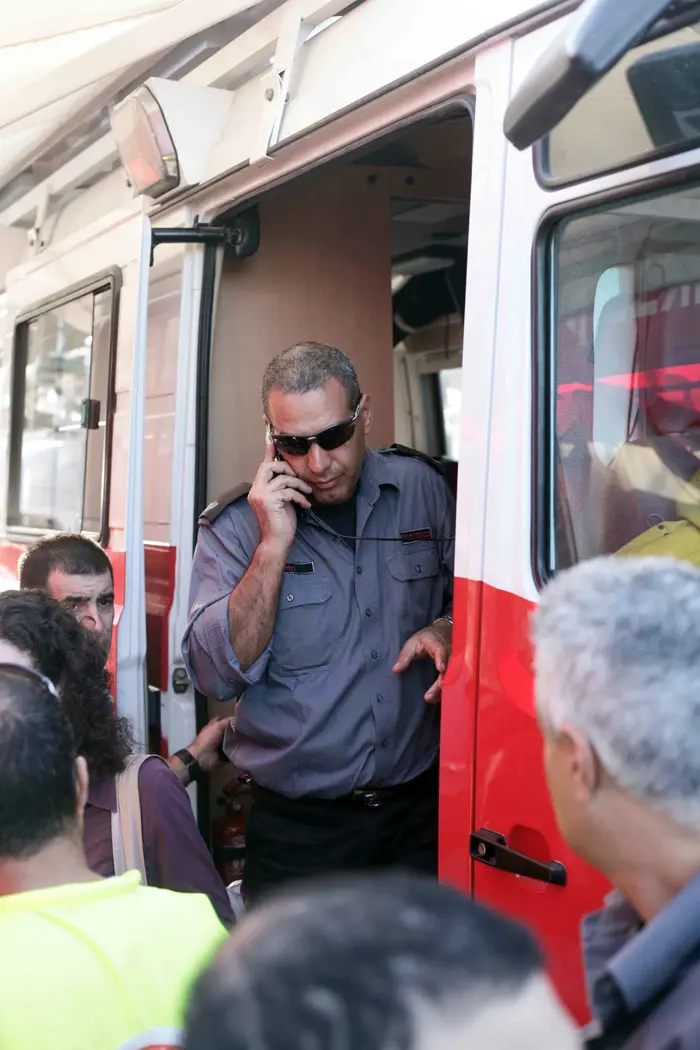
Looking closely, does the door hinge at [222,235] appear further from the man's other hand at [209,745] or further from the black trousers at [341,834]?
the black trousers at [341,834]

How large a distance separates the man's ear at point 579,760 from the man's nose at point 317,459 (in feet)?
4.86

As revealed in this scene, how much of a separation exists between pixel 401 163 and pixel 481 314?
204 centimetres

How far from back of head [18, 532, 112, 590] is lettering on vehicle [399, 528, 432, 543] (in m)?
0.92

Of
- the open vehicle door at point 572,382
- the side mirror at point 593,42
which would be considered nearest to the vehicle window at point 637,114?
the open vehicle door at point 572,382

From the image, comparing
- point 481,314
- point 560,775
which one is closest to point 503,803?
point 560,775

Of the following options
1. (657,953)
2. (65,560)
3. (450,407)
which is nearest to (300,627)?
(65,560)

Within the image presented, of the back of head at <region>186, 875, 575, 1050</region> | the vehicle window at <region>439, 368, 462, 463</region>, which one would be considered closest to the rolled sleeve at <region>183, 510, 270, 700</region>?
the back of head at <region>186, 875, 575, 1050</region>

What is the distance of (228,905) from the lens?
2.05 metres

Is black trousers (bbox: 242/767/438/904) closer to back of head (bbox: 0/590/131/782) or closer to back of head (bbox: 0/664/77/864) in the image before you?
back of head (bbox: 0/590/131/782)

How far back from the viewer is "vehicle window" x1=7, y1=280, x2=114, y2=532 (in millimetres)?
3566

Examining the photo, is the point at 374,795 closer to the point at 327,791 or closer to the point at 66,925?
the point at 327,791

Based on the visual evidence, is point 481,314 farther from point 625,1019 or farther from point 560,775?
point 625,1019

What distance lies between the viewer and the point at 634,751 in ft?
3.76

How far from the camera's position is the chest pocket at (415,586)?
2.71 meters
